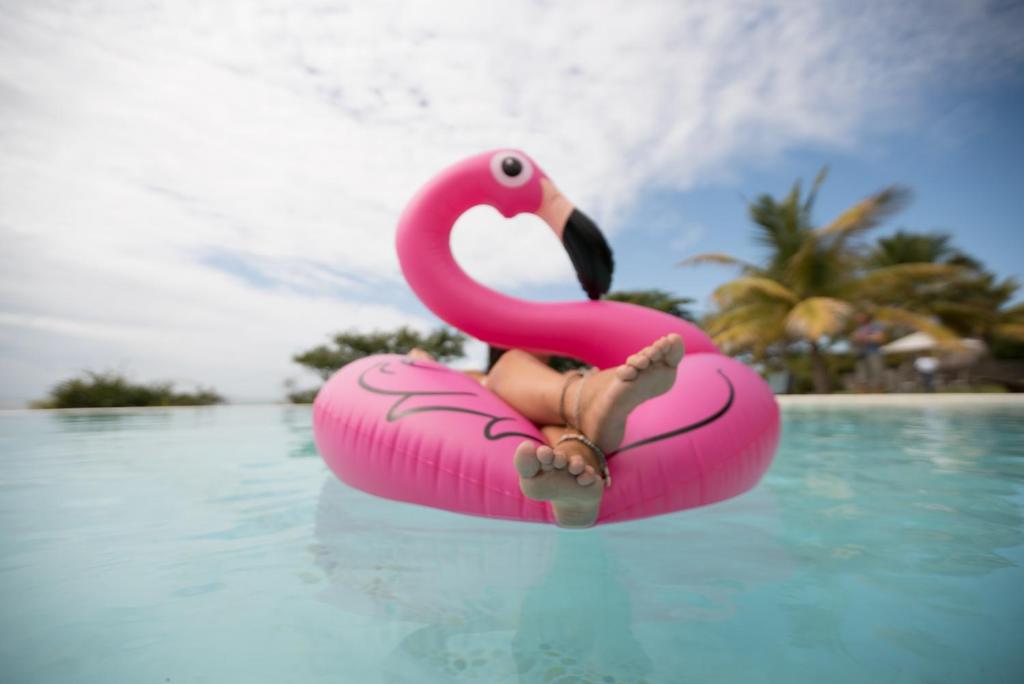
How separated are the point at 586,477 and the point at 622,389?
234 mm

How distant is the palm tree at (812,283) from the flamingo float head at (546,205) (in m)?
9.37

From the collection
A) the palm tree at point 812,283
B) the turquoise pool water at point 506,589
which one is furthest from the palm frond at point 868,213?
the turquoise pool water at point 506,589

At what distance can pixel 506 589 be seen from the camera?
1.32 m

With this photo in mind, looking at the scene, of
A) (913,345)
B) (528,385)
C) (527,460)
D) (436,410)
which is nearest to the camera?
(527,460)

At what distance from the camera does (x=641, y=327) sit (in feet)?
7.18

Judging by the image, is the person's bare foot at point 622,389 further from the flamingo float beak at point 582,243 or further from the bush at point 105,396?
the bush at point 105,396

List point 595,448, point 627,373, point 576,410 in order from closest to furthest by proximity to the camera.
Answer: point 627,373
point 595,448
point 576,410

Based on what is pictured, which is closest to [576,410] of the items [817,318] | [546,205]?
[546,205]

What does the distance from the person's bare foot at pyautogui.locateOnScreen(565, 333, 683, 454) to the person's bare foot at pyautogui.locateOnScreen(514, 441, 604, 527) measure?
205 millimetres

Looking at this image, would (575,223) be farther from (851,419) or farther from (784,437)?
(851,419)

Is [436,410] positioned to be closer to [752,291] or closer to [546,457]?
[546,457]

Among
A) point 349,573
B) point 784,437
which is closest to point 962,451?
point 784,437

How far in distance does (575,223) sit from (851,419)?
17.4ft

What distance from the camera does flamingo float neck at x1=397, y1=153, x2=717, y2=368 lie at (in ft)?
7.27
